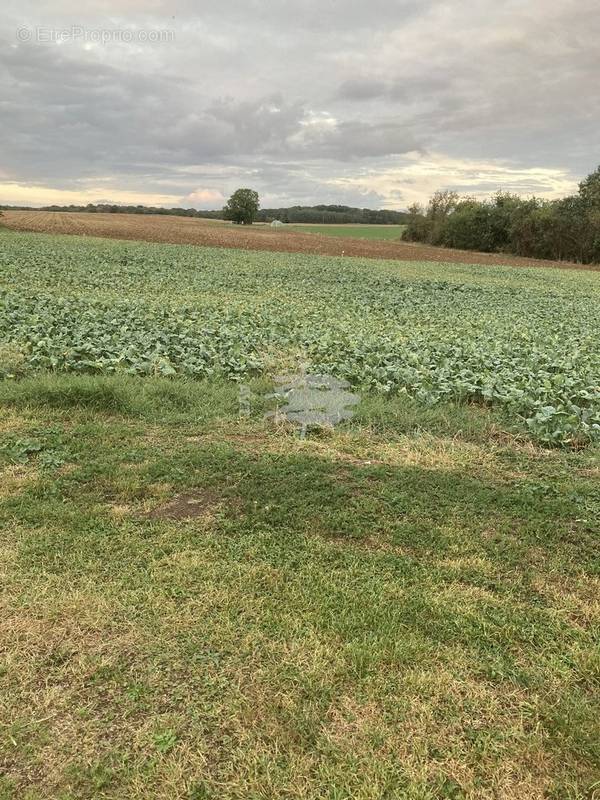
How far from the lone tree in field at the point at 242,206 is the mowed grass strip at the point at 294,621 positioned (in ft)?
287

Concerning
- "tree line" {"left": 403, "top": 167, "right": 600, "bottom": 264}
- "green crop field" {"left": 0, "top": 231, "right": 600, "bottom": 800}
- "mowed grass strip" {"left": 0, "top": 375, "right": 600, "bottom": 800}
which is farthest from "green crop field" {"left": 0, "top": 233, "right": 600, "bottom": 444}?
"tree line" {"left": 403, "top": 167, "right": 600, "bottom": 264}

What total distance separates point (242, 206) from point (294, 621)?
90.1 metres

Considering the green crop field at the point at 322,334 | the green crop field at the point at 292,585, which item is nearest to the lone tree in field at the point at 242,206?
the green crop field at the point at 322,334

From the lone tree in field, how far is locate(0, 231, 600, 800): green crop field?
84.3 meters

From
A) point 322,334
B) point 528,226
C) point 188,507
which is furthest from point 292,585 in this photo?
point 528,226

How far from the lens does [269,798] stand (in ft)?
7.32

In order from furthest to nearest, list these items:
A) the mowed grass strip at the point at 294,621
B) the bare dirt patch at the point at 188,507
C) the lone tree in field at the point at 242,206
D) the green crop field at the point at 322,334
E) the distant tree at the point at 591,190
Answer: the lone tree in field at the point at 242,206 → the distant tree at the point at 591,190 → the green crop field at the point at 322,334 → the bare dirt patch at the point at 188,507 → the mowed grass strip at the point at 294,621

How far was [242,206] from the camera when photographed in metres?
87.1

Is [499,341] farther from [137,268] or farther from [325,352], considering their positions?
[137,268]

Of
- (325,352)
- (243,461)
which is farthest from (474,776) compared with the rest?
(325,352)

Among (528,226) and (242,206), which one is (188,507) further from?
(242,206)

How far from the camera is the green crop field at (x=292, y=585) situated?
241 cm

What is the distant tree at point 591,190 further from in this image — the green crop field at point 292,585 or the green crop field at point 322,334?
the green crop field at point 292,585

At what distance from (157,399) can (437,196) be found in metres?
72.6
